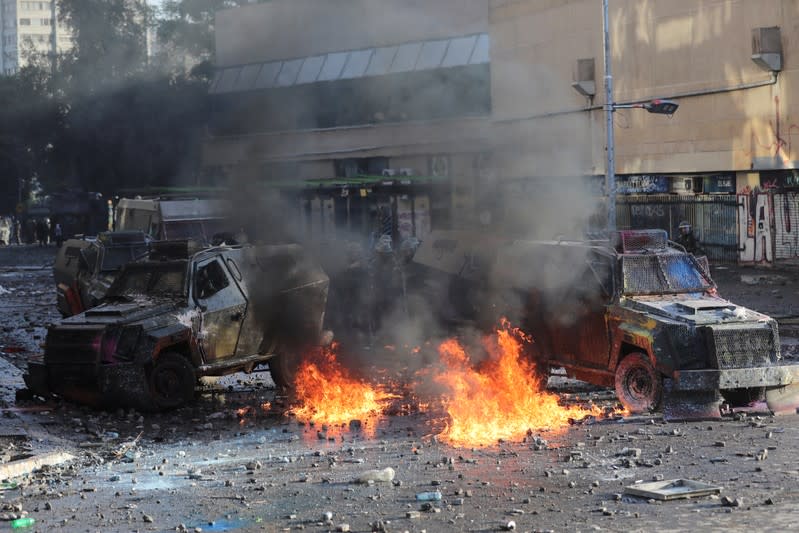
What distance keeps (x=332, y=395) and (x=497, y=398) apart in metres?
2.07

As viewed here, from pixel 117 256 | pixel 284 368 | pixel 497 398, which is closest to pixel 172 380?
pixel 284 368

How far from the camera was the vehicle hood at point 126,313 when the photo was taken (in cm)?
1413

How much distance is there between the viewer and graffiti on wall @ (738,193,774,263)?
34.3 meters

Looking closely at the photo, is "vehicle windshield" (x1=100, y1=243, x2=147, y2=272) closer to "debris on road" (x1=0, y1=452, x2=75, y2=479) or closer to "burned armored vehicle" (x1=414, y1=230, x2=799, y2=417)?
"burned armored vehicle" (x1=414, y1=230, x2=799, y2=417)

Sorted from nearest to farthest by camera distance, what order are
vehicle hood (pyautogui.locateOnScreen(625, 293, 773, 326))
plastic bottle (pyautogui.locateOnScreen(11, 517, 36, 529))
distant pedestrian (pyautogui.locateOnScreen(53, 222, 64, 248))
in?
plastic bottle (pyautogui.locateOnScreen(11, 517, 36, 529)) < vehicle hood (pyautogui.locateOnScreen(625, 293, 773, 326)) < distant pedestrian (pyautogui.locateOnScreen(53, 222, 64, 248))

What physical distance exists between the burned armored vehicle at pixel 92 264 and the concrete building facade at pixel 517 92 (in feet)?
16.2

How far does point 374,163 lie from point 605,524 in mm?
42343

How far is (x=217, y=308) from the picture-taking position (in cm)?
1484

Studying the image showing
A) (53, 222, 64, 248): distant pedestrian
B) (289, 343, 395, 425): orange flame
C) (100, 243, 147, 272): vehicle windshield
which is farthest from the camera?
(53, 222, 64, 248): distant pedestrian

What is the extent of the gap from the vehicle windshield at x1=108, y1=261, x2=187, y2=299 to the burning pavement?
140 centimetres

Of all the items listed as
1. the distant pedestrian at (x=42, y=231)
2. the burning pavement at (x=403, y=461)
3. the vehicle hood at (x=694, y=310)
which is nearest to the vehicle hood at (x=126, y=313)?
the burning pavement at (x=403, y=461)

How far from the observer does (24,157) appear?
70.3m

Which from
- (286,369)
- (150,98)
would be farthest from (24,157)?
(286,369)

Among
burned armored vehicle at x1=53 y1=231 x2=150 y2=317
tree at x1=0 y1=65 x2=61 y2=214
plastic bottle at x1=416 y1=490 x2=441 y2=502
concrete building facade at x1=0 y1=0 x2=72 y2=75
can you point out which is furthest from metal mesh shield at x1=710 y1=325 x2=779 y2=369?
concrete building facade at x1=0 y1=0 x2=72 y2=75
